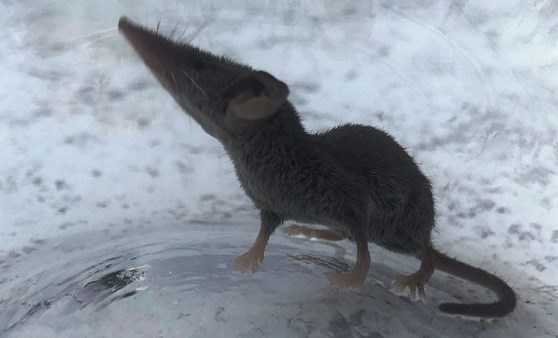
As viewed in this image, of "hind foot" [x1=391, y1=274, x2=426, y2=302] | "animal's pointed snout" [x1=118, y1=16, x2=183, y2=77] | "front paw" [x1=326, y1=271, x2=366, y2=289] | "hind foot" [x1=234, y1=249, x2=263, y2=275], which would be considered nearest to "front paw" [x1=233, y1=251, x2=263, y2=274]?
"hind foot" [x1=234, y1=249, x2=263, y2=275]

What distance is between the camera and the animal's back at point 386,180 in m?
1.29

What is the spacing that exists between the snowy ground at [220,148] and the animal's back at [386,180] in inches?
9.6

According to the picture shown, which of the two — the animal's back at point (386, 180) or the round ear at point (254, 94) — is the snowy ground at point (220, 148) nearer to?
the animal's back at point (386, 180)

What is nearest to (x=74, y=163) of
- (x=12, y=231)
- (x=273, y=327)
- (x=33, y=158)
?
(x=33, y=158)

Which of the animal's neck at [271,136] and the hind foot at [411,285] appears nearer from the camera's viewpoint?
the animal's neck at [271,136]

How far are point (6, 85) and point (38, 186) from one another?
0.73ft

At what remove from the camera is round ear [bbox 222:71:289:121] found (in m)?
1.09

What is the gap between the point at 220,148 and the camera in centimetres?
165

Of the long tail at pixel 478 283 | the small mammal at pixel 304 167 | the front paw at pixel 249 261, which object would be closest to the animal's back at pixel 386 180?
the small mammal at pixel 304 167

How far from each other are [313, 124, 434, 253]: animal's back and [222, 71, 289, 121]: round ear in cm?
19

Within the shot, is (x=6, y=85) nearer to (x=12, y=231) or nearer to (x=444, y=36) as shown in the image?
(x=12, y=231)

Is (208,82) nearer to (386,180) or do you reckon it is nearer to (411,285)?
(386,180)

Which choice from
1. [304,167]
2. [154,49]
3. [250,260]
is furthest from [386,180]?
[154,49]

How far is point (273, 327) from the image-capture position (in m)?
1.50
